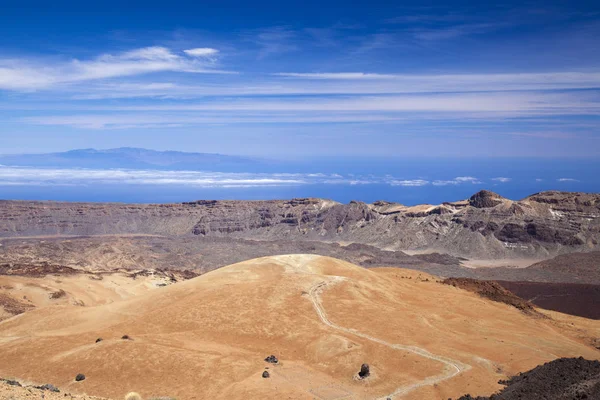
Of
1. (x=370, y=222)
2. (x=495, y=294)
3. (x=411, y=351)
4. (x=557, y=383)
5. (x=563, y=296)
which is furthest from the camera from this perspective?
(x=370, y=222)

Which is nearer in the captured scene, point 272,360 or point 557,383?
point 557,383

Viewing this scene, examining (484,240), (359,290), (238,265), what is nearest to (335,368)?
(359,290)

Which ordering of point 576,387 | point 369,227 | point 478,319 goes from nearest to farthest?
1. point 576,387
2. point 478,319
3. point 369,227

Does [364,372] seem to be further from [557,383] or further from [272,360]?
[557,383]

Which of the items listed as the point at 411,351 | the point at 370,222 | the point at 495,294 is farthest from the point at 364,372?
the point at 370,222

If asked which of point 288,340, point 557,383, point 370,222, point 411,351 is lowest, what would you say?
point 411,351

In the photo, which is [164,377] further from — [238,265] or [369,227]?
[369,227]

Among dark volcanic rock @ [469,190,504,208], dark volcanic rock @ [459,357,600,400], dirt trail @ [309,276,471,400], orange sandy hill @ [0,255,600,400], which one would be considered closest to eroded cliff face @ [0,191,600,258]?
dark volcanic rock @ [469,190,504,208]
